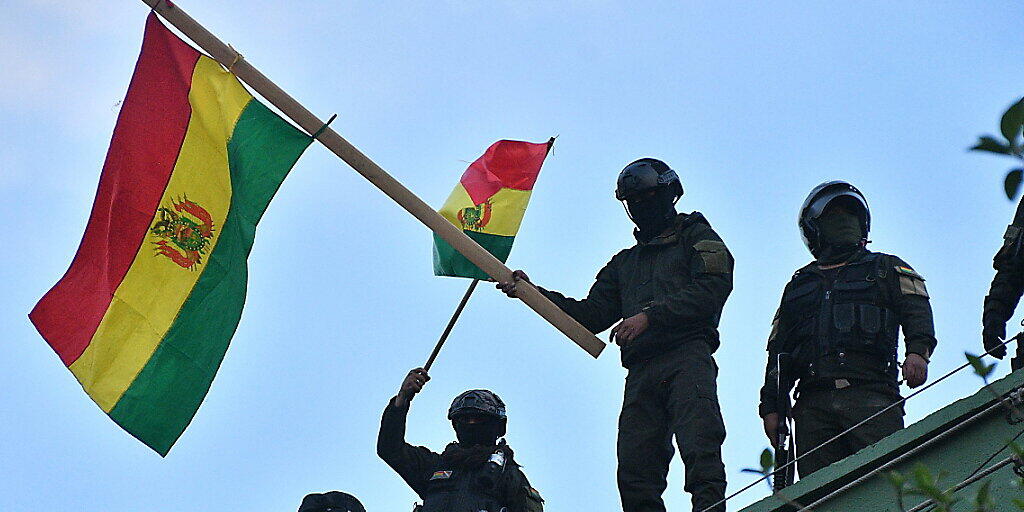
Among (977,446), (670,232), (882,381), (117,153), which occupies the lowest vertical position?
(977,446)

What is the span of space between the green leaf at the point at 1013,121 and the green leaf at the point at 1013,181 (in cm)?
7

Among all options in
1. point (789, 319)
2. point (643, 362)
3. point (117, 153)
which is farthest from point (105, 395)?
point (789, 319)

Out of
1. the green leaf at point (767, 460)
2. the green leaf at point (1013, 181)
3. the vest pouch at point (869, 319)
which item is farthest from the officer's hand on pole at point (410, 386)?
the green leaf at point (1013, 181)

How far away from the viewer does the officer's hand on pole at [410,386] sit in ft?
23.4

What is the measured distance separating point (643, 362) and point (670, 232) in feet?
2.38

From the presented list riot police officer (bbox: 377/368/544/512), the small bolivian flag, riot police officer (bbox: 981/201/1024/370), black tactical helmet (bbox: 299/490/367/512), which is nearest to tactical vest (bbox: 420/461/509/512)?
riot police officer (bbox: 377/368/544/512)

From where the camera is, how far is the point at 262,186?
23.4 ft

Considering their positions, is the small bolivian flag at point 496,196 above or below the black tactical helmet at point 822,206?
above

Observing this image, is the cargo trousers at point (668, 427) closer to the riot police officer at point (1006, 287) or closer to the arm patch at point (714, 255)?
the arm patch at point (714, 255)

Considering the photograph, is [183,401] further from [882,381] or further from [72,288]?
[882,381]

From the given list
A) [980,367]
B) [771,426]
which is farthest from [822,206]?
[980,367]

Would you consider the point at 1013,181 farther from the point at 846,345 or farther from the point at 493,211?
the point at 493,211

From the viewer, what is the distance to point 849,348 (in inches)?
242

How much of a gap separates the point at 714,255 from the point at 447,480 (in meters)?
1.81
